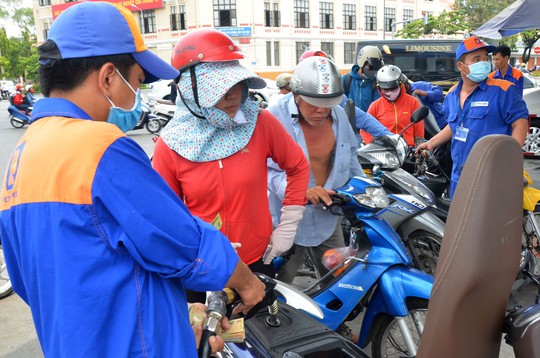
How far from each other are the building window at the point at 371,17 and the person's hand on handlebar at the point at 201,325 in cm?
5074

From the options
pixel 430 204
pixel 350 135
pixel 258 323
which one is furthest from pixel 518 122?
pixel 258 323

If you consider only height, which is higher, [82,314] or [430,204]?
[82,314]

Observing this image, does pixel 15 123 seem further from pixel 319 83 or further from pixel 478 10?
pixel 478 10

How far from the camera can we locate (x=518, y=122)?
11.4 feet

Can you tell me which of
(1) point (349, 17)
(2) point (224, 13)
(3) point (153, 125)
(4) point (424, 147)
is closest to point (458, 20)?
(1) point (349, 17)

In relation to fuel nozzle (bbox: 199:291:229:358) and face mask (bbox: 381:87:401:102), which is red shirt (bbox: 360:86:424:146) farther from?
fuel nozzle (bbox: 199:291:229:358)

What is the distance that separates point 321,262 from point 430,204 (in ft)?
2.45

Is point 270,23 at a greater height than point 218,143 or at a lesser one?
greater

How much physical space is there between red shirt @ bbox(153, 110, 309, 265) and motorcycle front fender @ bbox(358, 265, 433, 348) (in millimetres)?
620

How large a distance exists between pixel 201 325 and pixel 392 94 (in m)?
3.68

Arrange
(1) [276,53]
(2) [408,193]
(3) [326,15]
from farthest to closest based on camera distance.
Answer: (3) [326,15] < (1) [276,53] < (2) [408,193]

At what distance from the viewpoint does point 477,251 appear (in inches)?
41.9

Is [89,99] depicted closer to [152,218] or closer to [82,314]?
[152,218]

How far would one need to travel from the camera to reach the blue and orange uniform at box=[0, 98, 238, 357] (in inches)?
40.7
